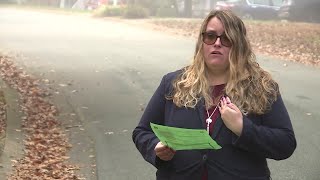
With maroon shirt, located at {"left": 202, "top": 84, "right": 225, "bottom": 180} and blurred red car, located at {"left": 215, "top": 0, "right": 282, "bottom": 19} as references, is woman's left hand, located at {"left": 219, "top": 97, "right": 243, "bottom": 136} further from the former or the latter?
blurred red car, located at {"left": 215, "top": 0, "right": 282, "bottom": 19}

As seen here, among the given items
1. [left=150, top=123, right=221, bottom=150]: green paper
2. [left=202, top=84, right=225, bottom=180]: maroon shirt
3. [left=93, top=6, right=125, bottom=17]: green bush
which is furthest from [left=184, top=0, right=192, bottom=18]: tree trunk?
[left=150, top=123, right=221, bottom=150]: green paper

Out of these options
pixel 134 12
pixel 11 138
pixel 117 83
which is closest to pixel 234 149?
pixel 11 138

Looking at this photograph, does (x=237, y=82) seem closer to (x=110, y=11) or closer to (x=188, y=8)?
(x=110, y=11)

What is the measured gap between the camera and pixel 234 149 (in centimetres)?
270

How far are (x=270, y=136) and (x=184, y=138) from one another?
453mm

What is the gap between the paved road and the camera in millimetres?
6871

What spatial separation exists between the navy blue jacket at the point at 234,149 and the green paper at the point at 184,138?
0.41 ft

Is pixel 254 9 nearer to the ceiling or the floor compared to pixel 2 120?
nearer to the ceiling

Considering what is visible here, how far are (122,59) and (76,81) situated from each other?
157 inches

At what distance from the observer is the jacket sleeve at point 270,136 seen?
263 centimetres

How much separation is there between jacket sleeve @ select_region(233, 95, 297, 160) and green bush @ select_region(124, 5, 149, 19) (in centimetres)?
3107

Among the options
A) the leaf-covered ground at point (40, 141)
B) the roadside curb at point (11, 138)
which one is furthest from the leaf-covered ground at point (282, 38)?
the roadside curb at point (11, 138)

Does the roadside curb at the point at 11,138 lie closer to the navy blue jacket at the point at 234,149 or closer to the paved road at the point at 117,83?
the paved road at the point at 117,83

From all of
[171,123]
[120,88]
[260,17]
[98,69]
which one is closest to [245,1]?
[260,17]
